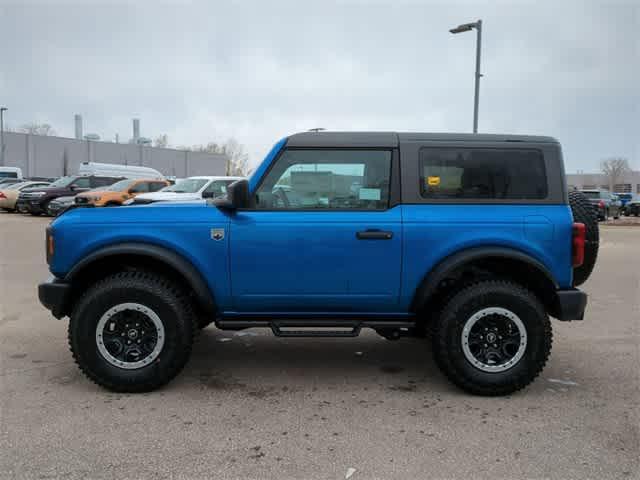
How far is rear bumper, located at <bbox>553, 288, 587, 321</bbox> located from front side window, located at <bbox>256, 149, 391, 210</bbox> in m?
1.45

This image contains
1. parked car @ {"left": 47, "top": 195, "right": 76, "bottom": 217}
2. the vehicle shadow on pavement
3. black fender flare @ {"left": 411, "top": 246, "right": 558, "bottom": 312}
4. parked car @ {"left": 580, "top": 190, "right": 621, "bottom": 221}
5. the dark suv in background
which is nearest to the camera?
black fender flare @ {"left": 411, "top": 246, "right": 558, "bottom": 312}

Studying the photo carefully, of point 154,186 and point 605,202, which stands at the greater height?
point 154,186

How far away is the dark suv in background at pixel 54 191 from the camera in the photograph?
2205 centimetres

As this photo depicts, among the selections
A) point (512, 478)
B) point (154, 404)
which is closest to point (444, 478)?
point (512, 478)

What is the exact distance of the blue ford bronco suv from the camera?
3898 millimetres

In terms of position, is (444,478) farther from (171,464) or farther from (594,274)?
(594,274)

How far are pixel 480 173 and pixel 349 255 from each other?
118 centimetres

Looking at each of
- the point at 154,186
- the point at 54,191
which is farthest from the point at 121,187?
the point at 54,191

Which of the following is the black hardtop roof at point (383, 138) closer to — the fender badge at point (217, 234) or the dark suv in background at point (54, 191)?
the fender badge at point (217, 234)

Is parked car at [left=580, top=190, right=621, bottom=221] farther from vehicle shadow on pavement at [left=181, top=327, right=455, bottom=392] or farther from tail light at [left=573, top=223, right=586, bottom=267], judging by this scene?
tail light at [left=573, top=223, right=586, bottom=267]

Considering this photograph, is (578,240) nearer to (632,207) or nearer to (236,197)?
(236,197)

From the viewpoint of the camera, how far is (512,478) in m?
2.80

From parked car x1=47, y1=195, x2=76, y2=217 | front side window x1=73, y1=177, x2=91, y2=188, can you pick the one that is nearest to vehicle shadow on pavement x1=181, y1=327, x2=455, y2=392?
parked car x1=47, y1=195, x2=76, y2=217

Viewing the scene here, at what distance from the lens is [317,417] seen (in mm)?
3525
